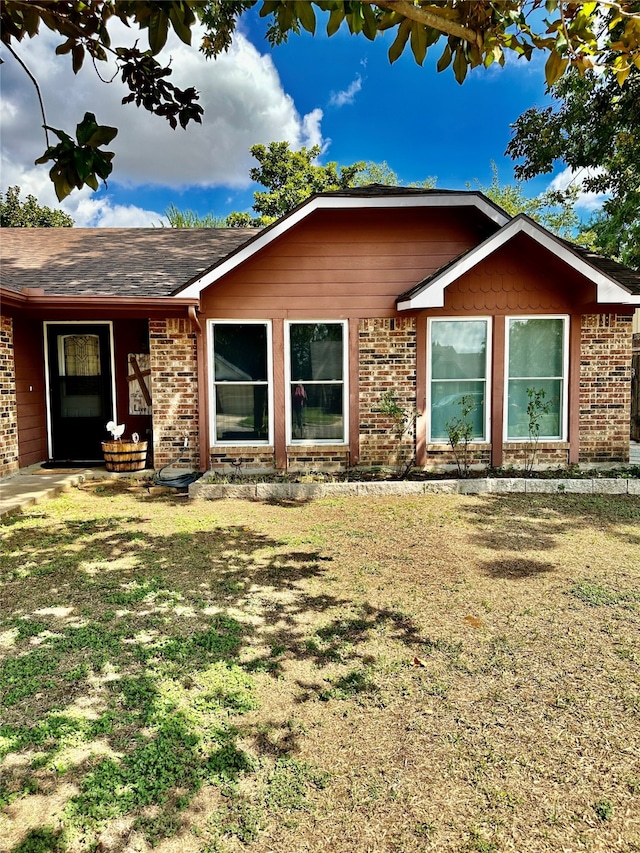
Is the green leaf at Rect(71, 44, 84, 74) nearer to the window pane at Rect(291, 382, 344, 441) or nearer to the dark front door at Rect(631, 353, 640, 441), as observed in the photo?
the window pane at Rect(291, 382, 344, 441)

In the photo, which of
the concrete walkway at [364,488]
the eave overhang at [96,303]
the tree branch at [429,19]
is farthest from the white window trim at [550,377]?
the tree branch at [429,19]

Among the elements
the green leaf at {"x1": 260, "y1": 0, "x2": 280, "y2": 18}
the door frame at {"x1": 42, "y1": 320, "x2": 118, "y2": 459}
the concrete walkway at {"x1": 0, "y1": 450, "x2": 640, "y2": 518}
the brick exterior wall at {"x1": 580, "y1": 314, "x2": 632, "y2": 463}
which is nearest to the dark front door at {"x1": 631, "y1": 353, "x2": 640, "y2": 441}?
the brick exterior wall at {"x1": 580, "y1": 314, "x2": 632, "y2": 463}

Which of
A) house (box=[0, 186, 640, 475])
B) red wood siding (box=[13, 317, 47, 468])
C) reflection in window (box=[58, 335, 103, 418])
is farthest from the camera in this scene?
reflection in window (box=[58, 335, 103, 418])

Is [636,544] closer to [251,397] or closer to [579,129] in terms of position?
[251,397]

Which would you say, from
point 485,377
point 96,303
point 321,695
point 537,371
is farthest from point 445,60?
point 96,303

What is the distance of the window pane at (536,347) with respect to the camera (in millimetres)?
7777

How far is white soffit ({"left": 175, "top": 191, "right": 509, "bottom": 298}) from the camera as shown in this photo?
7191mm

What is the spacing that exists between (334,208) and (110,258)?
15.1 ft

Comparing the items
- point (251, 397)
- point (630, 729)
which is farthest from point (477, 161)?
point (630, 729)

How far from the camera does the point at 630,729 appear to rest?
2402mm

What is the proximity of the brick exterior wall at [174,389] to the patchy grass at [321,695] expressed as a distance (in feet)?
9.67

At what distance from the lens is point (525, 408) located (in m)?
7.88

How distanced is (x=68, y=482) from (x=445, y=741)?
261 inches

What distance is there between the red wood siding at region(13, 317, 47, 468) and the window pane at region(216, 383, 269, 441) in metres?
3.11
